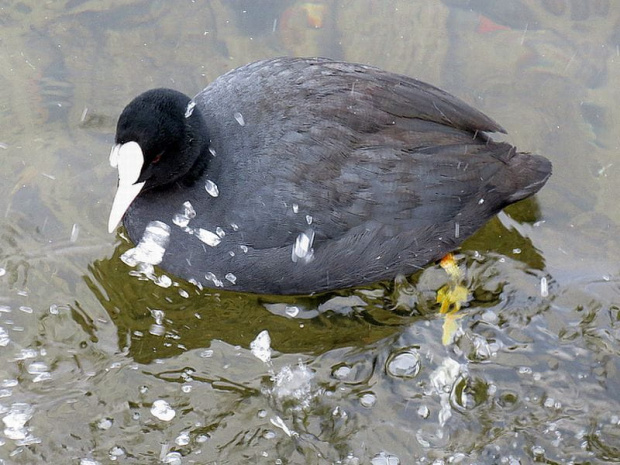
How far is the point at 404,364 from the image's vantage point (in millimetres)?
3998

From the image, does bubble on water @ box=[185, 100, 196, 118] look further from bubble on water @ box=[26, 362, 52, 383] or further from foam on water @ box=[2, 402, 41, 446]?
foam on water @ box=[2, 402, 41, 446]

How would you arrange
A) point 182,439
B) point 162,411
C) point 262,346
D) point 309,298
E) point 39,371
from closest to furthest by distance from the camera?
point 182,439, point 162,411, point 39,371, point 262,346, point 309,298

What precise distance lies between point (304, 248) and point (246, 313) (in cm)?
54

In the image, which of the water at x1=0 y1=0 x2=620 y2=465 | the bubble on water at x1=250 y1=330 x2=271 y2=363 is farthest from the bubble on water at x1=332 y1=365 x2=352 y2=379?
the bubble on water at x1=250 y1=330 x2=271 y2=363

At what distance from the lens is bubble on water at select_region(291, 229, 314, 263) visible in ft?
12.9

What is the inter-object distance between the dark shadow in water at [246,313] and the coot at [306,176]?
0.56ft

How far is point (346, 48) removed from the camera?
5293mm

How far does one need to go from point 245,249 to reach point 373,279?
64 centimetres

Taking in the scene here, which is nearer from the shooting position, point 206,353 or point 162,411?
point 162,411

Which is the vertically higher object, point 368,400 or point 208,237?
point 208,237

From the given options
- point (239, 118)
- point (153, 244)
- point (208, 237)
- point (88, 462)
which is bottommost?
point (88, 462)

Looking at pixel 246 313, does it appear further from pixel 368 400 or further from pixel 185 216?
pixel 368 400

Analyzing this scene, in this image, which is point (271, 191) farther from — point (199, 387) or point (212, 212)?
point (199, 387)

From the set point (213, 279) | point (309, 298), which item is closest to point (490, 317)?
point (309, 298)
